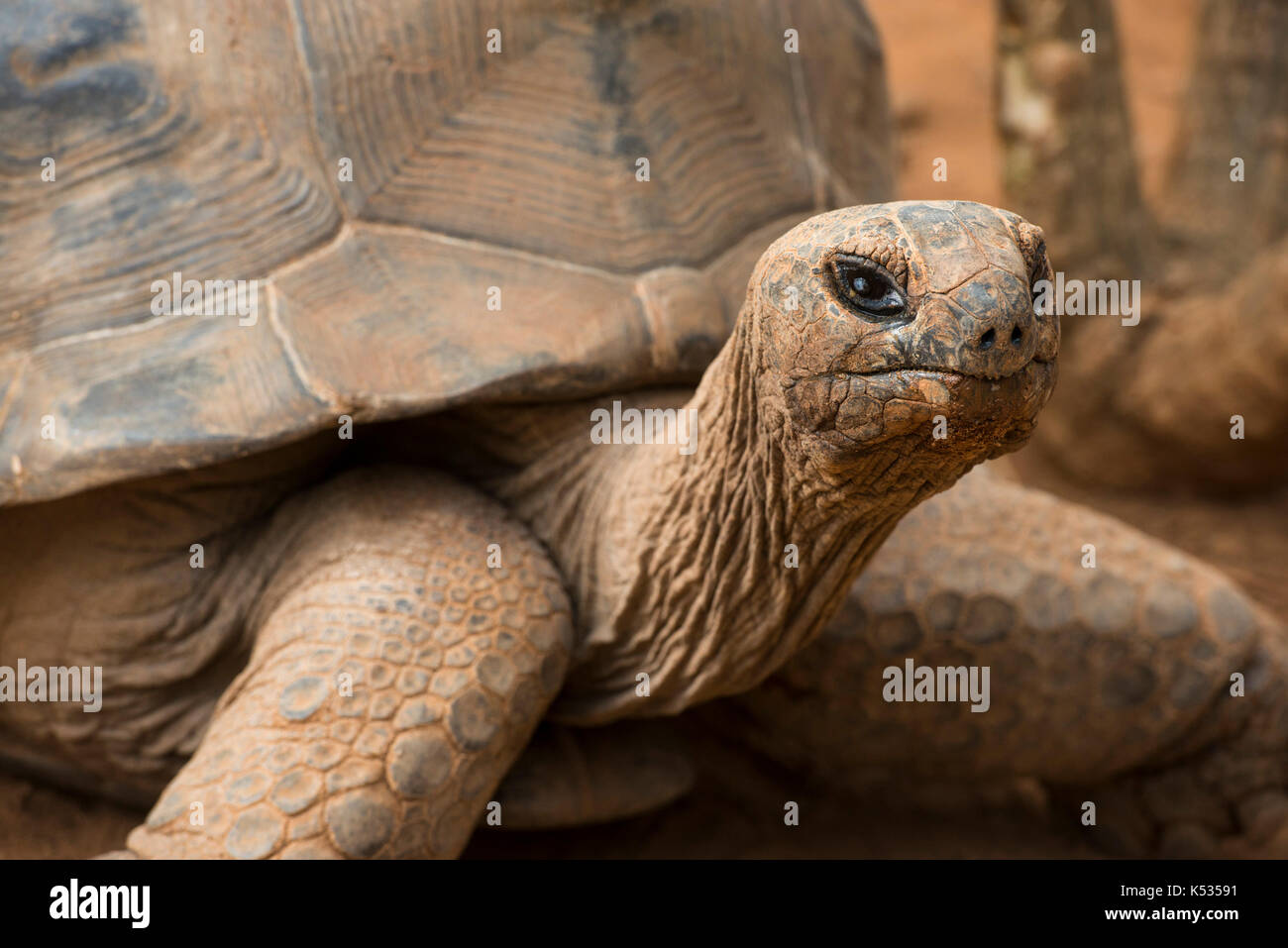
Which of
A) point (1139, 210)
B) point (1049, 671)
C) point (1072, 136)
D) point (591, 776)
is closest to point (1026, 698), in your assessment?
point (1049, 671)

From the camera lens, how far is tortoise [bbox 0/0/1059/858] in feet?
6.50

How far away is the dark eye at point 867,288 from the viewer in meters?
1.52

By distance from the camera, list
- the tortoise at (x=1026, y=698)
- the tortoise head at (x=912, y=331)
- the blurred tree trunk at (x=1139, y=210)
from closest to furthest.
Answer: the tortoise head at (x=912, y=331) → the tortoise at (x=1026, y=698) → the blurred tree trunk at (x=1139, y=210)

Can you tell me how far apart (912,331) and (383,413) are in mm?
899

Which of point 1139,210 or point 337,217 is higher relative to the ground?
point 1139,210

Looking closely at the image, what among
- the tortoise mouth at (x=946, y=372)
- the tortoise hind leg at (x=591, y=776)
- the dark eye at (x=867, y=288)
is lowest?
the tortoise hind leg at (x=591, y=776)

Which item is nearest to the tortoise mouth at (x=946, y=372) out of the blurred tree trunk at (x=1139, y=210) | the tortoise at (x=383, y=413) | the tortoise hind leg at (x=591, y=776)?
the tortoise at (x=383, y=413)

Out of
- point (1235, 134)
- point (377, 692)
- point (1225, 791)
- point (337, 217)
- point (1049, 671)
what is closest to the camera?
point (377, 692)

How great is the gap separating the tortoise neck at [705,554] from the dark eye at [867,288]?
0.25 metres

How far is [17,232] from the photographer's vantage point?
2215 mm

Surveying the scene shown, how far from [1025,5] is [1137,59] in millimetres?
6447

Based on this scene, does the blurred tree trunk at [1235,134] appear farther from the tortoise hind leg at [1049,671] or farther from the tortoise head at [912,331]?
the tortoise head at [912,331]

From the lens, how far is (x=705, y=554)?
2070 millimetres

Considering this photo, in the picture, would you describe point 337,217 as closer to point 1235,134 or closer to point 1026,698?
point 1026,698
